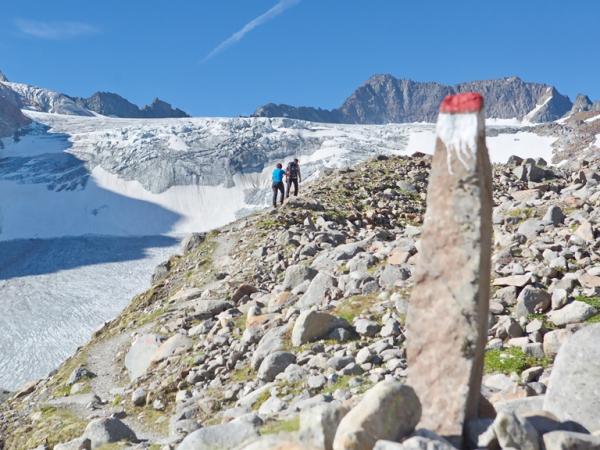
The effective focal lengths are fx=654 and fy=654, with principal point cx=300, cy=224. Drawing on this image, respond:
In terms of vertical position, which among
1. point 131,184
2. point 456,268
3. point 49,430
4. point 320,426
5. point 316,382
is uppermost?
point 456,268

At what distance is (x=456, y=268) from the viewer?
655 cm

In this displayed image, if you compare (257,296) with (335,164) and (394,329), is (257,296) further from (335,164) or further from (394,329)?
(335,164)

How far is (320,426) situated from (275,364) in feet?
20.5

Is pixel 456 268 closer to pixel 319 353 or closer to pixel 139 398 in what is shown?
pixel 319 353

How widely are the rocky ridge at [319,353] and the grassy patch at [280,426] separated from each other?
4cm

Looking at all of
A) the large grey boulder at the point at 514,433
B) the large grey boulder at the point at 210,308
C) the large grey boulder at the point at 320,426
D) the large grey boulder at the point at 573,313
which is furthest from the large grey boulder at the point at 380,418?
the large grey boulder at the point at 210,308

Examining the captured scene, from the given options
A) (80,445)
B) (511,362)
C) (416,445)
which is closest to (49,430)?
(80,445)

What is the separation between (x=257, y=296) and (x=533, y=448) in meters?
13.0

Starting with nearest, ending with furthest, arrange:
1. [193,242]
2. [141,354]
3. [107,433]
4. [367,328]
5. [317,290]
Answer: [107,433] → [367,328] → [317,290] → [141,354] → [193,242]

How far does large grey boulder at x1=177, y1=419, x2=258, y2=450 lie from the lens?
24.6 ft

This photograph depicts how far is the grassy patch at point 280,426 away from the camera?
23.1ft

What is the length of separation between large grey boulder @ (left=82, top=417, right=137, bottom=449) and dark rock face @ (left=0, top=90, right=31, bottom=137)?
187m

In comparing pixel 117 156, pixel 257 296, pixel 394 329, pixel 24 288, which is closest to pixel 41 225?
pixel 117 156

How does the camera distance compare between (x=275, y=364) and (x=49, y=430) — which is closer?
(x=275, y=364)
